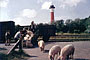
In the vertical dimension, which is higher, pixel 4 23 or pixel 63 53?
pixel 4 23

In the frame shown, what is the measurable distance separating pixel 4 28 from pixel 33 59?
1538 cm

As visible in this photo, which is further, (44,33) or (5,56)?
(44,33)

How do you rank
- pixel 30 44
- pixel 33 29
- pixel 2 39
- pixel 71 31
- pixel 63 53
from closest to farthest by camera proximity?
pixel 63 53, pixel 30 44, pixel 33 29, pixel 2 39, pixel 71 31

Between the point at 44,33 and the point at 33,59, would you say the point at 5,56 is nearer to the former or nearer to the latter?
the point at 33,59

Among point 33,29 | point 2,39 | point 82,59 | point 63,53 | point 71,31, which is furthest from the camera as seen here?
point 71,31

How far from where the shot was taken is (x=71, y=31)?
3906 cm

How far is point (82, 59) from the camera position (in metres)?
10.6

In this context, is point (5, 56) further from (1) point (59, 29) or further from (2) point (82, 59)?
(1) point (59, 29)

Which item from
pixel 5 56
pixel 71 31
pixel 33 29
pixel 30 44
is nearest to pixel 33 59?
pixel 5 56

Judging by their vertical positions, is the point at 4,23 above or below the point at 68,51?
above

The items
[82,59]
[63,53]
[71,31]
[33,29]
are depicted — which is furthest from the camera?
[71,31]

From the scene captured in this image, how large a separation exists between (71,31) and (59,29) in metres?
2.76

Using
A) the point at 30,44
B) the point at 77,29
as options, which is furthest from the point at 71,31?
the point at 30,44

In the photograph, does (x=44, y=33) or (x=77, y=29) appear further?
(x=77, y=29)
